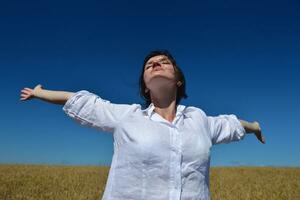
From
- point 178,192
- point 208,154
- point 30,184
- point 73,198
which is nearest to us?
point 178,192

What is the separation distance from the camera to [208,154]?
11.1 feet

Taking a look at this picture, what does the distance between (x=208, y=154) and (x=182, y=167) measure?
296 millimetres

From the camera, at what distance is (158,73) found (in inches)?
141

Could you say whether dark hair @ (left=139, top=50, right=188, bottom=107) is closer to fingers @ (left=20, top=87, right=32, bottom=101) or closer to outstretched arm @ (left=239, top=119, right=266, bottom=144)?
outstretched arm @ (left=239, top=119, right=266, bottom=144)

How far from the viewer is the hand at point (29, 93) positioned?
3448mm

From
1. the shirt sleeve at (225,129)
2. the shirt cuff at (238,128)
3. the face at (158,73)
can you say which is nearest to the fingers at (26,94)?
the face at (158,73)

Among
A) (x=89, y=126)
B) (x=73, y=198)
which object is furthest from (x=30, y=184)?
(x=89, y=126)

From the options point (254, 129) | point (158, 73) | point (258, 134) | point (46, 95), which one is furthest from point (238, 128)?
point (46, 95)

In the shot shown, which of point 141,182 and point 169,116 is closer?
point 141,182

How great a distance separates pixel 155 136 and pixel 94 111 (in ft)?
1.67

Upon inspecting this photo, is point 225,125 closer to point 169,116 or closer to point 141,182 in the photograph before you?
point 169,116

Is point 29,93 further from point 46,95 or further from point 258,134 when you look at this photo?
point 258,134

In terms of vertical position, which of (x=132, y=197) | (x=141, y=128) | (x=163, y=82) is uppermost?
(x=163, y=82)

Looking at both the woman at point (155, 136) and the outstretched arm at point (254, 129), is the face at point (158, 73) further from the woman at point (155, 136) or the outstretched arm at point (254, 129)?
the outstretched arm at point (254, 129)
